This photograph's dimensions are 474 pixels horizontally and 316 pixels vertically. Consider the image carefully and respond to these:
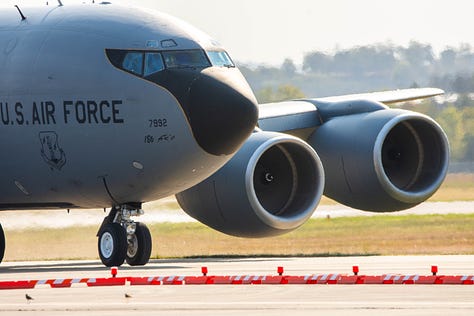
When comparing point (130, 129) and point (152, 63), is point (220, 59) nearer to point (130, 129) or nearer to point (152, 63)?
point (152, 63)

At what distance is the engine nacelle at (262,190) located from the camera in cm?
2523

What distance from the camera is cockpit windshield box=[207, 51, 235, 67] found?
76.7ft

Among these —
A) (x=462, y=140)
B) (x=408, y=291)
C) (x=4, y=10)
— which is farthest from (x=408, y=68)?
(x=408, y=291)

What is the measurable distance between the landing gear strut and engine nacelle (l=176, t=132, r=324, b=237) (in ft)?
5.51

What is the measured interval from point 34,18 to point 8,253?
930cm

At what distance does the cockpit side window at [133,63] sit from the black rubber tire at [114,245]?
Result: 2433 millimetres

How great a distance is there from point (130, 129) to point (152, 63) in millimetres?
1033

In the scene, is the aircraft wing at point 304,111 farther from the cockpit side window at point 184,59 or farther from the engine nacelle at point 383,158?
the cockpit side window at point 184,59

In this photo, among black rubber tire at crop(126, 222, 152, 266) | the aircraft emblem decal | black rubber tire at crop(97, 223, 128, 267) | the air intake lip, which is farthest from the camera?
the air intake lip

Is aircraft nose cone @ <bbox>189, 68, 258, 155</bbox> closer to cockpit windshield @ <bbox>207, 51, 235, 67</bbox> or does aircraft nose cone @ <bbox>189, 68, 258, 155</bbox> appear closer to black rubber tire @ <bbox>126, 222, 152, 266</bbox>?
cockpit windshield @ <bbox>207, 51, 235, 67</bbox>

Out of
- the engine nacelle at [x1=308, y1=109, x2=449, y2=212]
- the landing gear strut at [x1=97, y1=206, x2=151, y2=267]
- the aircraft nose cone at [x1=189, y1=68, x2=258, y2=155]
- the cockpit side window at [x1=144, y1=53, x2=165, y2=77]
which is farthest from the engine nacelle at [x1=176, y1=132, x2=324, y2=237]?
the cockpit side window at [x1=144, y1=53, x2=165, y2=77]

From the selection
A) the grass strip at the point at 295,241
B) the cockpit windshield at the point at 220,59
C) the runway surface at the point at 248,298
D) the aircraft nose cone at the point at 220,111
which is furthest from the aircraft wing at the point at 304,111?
the runway surface at the point at 248,298

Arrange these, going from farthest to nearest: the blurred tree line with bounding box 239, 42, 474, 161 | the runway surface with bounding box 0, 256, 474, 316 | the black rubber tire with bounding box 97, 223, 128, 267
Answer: the blurred tree line with bounding box 239, 42, 474, 161 → the black rubber tire with bounding box 97, 223, 128, 267 → the runway surface with bounding box 0, 256, 474, 316

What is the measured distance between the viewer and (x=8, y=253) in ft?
107
